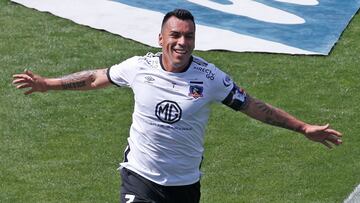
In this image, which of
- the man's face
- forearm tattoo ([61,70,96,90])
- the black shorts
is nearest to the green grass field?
forearm tattoo ([61,70,96,90])

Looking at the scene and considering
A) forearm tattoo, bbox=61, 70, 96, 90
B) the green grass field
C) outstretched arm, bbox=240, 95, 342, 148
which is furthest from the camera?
the green grass field

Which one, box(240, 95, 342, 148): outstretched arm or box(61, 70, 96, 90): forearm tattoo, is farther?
box(61, 70, 96, 90): forearm tattoo

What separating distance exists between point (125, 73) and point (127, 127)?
4482 mm

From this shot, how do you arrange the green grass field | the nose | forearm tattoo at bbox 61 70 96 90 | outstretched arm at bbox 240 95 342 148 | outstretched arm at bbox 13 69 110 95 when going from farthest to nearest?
the green grass field, forearm tattoo at bbox 61 70 96 90, outstretched arm at bbox 13 69 110 95, outstretched arm at bbox 240 95 342 148, the nose

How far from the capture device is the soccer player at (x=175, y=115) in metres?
7.66

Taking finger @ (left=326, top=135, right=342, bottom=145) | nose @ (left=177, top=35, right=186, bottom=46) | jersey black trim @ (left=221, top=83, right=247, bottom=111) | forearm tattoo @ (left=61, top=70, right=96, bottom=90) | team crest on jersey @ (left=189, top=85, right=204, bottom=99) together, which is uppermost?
nose @ (left=177, top=35, right=186, bottom=46)

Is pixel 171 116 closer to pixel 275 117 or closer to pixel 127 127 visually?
pixel 275 117

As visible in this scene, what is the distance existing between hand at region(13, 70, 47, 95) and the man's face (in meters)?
1.15

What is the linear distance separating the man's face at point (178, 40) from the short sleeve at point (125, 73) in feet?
1.39

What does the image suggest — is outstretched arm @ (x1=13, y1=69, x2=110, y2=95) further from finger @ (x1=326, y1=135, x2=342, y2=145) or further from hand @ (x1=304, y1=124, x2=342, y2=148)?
finger @ (x1=326, y1=135, x2=342, y2=145)

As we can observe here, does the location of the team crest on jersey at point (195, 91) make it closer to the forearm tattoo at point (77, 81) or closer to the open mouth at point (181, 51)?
the open mouth at point (181, 51)

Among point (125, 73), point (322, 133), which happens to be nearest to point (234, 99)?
point (322, 133)

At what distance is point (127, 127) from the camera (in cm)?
1245

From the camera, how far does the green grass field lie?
10.9 m
